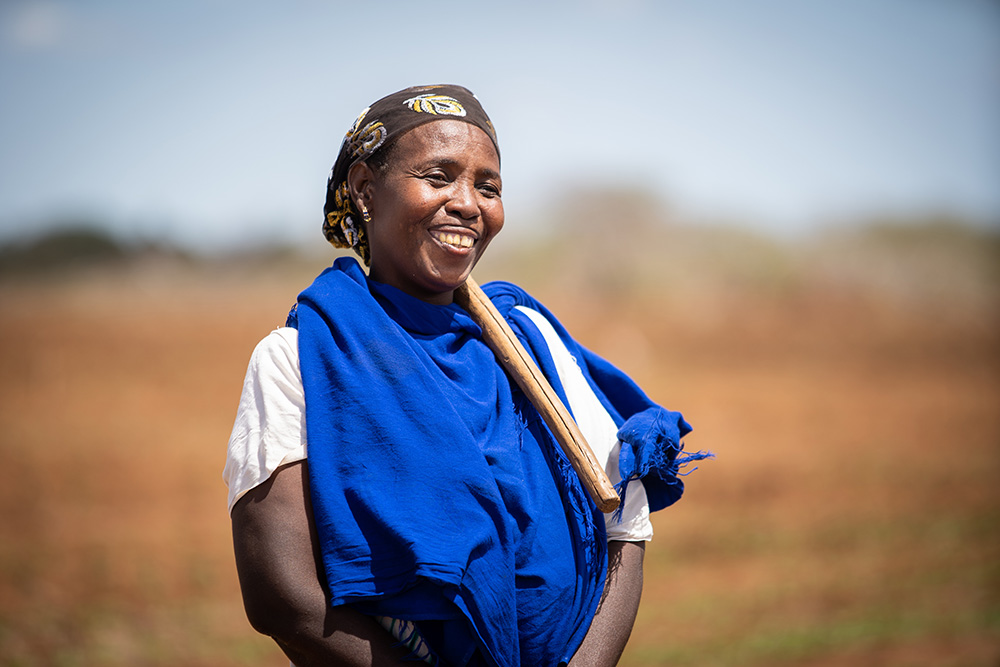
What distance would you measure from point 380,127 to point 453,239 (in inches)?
11.1

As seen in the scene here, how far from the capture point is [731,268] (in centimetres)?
4672

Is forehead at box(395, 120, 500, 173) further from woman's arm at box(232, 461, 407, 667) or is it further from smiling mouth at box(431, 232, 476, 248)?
woman's arm at box(232, 461, 407, 667)

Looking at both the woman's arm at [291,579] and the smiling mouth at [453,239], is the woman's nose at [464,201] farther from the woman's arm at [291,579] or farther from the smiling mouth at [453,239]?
the woman's arm at [291,579]

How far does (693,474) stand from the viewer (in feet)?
35.1

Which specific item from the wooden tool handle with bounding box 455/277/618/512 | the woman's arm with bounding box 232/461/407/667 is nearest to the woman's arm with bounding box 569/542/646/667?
the wooden tool handle with bounding box 455/277/618/512

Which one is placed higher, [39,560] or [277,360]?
[277,360]

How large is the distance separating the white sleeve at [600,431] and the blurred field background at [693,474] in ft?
14.6

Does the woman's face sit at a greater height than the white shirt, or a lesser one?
greater

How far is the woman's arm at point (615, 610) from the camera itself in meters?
1.71

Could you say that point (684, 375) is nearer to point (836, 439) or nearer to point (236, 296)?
point (836, 439)

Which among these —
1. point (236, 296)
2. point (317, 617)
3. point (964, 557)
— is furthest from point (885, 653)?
point (236, 296)

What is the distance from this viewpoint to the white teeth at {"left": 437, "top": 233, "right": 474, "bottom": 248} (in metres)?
1.71

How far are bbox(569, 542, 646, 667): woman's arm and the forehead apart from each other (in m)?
0.93

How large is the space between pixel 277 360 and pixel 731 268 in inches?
1862
